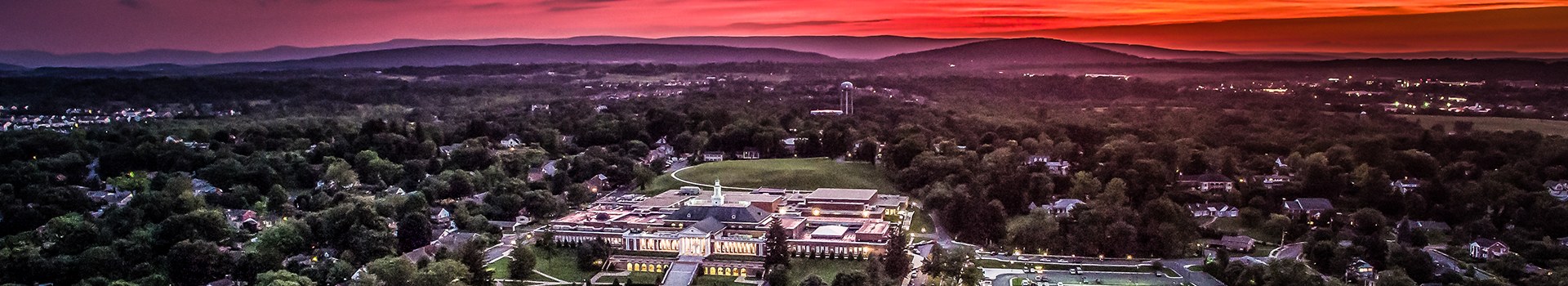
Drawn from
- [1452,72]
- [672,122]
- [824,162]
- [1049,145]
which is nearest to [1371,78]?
[1452,72]

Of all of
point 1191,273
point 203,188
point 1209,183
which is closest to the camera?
point 1191,273

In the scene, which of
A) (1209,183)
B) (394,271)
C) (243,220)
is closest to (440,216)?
(243,220)

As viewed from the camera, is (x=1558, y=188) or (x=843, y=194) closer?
(x=1558, y=188)

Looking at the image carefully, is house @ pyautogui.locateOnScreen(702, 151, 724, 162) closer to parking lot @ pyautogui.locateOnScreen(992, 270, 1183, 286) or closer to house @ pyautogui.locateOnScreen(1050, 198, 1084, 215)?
house @ pyautogui.locateOnScreen(1050, 198, 1084, 215)

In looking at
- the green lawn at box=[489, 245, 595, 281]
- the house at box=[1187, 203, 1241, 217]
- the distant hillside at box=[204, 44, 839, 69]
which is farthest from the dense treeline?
the distant hillside at box=[204, 44, 839, 69]

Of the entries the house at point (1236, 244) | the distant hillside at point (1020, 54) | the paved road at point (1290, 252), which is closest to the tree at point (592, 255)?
the house at point (1236, 244)

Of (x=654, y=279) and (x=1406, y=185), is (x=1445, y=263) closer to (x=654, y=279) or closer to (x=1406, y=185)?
(x=1406, y=185)

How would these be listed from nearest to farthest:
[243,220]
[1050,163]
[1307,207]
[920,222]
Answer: [1307,207] < [920,222] < [243,220] < [1050,163]
